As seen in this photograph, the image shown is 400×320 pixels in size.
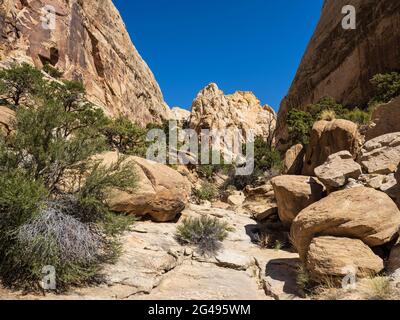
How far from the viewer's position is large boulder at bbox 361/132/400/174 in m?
8.15

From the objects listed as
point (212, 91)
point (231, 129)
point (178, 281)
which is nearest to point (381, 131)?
point (178, 281)

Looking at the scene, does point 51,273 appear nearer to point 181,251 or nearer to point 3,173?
point 3,173

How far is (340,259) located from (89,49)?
120 feet

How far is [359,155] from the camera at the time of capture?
31.2 ft

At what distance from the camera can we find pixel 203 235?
8945 mm

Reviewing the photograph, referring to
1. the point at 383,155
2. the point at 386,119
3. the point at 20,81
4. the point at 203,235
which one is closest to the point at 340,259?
the point at 203,235

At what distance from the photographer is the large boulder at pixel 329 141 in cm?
1013

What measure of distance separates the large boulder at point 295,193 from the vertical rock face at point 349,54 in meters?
15.1

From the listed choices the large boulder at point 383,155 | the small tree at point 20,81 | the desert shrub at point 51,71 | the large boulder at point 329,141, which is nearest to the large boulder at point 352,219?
the large boulder at point 383,155

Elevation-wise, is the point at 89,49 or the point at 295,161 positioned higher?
the point at 89,49

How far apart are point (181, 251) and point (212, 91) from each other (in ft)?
148

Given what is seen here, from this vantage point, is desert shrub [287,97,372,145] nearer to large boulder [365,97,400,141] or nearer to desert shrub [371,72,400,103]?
desert shrub [371,72,400,103]

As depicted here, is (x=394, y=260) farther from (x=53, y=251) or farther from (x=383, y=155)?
(x=53, y=251)

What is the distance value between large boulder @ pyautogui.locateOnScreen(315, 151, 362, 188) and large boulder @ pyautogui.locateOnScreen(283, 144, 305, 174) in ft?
12.3
